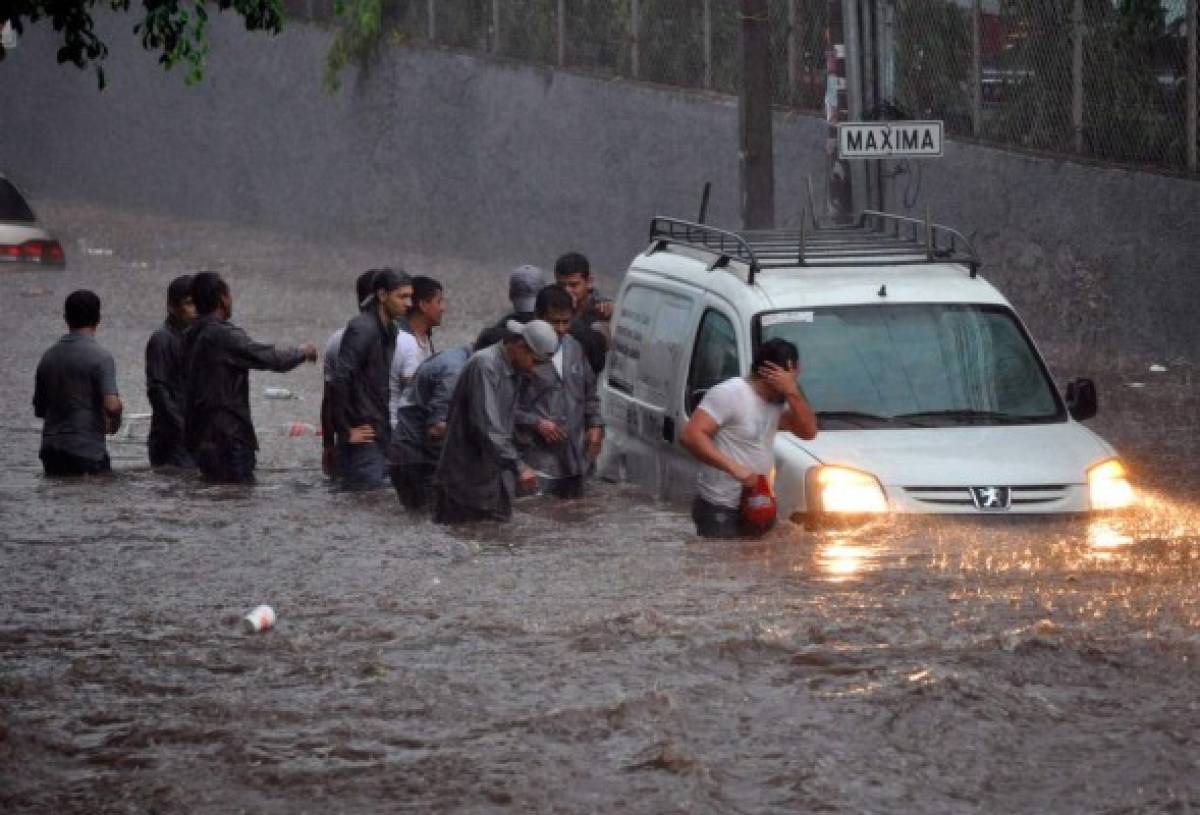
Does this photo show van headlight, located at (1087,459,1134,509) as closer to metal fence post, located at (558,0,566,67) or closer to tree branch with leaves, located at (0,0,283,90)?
tree branch with leaves, located at (0,0,283,90)

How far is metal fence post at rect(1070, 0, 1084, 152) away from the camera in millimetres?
20766

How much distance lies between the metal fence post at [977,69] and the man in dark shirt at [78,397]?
10227mm

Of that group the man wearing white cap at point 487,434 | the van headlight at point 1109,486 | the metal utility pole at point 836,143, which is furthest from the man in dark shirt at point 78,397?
the metal utility pole at point 836,143

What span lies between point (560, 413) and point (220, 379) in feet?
7.32

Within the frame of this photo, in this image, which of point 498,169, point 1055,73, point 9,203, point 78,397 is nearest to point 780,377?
point 78,397

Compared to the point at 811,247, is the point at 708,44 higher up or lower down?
higher up

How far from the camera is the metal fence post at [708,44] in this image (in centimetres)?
2630

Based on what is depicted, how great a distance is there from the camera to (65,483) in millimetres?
14570

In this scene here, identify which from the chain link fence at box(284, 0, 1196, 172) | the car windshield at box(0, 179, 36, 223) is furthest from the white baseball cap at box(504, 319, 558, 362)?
the car windshield at box(0, 179, 36, 223)

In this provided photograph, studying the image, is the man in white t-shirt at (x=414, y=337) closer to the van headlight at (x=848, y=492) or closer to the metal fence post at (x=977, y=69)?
the van headlight at (x=848, y=492)

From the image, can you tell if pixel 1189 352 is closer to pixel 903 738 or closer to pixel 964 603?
pixel 964 603

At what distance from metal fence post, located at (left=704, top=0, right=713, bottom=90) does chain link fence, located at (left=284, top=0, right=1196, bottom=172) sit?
0.02 m

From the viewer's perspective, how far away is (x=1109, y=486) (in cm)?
1135

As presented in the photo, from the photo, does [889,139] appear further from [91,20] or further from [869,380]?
[91,20]
